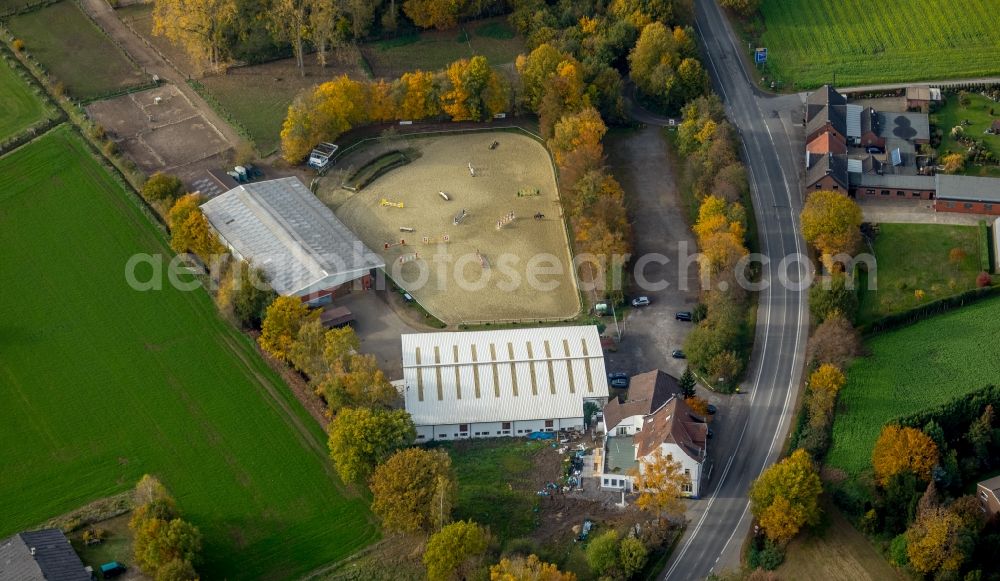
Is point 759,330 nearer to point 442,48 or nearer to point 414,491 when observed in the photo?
point 414,491

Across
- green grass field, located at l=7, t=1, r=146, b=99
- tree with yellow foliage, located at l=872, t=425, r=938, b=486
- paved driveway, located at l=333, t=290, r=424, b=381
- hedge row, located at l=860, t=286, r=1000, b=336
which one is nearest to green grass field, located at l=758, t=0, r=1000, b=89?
hedge row, located at l=860, t=286, r=1000, b=336

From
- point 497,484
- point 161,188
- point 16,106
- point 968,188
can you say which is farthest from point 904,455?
point 16,106

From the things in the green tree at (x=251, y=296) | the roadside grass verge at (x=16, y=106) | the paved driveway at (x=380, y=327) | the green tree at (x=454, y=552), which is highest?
the roadside grass verge at (x=16, y=106)

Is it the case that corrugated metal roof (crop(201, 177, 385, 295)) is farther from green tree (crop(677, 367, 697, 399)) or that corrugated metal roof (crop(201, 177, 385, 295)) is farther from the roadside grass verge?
green tree (crop(677, 367, 697, 399))

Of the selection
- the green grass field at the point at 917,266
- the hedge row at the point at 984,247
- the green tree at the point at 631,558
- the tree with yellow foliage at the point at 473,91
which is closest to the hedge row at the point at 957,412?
the green grass field at the point at 917,266

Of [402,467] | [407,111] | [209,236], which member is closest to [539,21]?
[407,111]

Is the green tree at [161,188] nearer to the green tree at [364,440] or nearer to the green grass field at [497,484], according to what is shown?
the green tree at [364,440]
